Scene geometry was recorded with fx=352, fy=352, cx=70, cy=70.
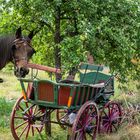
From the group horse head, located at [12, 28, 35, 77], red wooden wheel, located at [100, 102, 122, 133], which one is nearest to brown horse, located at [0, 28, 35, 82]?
horse head, located at [12, 28, 35, 77]

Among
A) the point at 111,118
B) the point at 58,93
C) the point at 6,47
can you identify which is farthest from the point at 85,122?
the point at 6,47

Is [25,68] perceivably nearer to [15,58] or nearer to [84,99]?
[15,58]

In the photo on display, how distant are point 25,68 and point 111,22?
5.66 feet

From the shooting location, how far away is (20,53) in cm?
561

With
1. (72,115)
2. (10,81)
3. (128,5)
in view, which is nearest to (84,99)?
(72,115)

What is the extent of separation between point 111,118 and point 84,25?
5.84ft

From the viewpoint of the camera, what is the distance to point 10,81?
566 inches

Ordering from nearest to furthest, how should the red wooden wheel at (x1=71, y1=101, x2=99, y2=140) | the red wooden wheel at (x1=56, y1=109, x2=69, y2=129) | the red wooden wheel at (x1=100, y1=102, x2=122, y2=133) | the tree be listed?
1. the red wooden wheel at (x1=71, y1=101, x2=99, y2=140)
2. the red wooden wheel at (x1=56, y1=109, x2=69, y2=129)
3. the tree
4. the red wooden wheel at (x1=100, y1=102, x2=122, y2=133)

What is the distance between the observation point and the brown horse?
557cm

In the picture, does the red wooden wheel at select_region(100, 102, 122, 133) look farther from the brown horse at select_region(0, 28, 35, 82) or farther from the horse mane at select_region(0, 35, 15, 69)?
the horse mane at select_region(0, 35, 15, 69)

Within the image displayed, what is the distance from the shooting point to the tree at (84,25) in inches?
224

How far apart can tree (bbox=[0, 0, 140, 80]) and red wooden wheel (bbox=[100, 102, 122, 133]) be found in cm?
66

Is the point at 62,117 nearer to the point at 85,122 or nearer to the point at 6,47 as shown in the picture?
the point at 85,122

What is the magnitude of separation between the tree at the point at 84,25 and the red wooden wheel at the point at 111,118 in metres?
0.66
